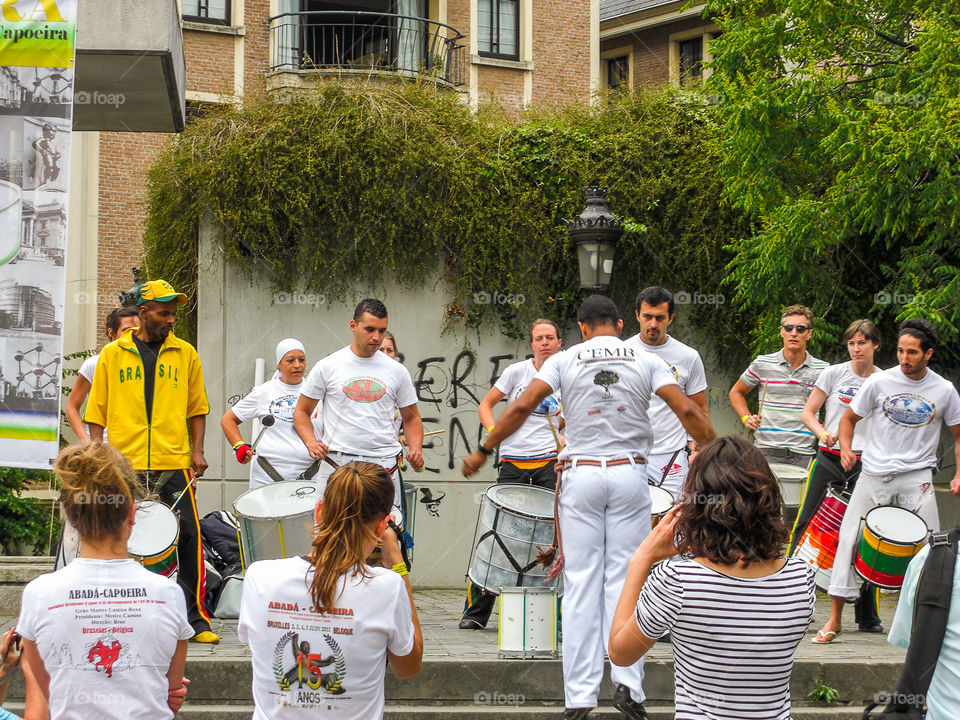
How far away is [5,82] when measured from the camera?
6.48m

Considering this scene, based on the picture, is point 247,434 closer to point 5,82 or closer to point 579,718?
point 5,82

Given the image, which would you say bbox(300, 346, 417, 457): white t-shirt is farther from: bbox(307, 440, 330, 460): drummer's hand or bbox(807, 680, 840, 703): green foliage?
bbox(807, 680, 840, 703): green foliage

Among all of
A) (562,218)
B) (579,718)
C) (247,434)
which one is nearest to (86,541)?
(579,718)

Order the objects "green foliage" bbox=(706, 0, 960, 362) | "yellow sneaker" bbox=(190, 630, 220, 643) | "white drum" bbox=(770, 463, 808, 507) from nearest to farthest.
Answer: "yellow sneaker" bbox=(190, 630, 220, 643) → "white drum" bbox=(770, 463, 808, 507) → "green foliage" bbox=(706, 0, 960, 362)

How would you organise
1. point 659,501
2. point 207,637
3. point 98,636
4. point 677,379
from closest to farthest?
point 98,636
point 659,501
point 207,637
point 677,379

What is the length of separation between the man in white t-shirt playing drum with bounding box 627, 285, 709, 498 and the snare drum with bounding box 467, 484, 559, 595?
80 centimetres

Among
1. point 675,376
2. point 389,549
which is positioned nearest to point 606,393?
point 675,376

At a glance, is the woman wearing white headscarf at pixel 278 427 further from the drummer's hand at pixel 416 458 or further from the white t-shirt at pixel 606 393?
the white t-shirt at pixel 606 393

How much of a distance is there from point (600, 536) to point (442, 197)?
19.9ft

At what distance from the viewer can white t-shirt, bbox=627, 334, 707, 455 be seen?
7.25 metres

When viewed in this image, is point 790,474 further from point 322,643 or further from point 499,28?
point 499,28

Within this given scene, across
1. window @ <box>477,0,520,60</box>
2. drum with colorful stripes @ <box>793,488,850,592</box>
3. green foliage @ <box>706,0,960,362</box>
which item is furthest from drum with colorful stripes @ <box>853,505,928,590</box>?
window @ <box>477,0,520,60</box>

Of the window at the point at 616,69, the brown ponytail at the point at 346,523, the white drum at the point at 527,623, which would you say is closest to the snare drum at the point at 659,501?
the white drum at the point at 527,623

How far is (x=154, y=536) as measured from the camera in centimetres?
641
